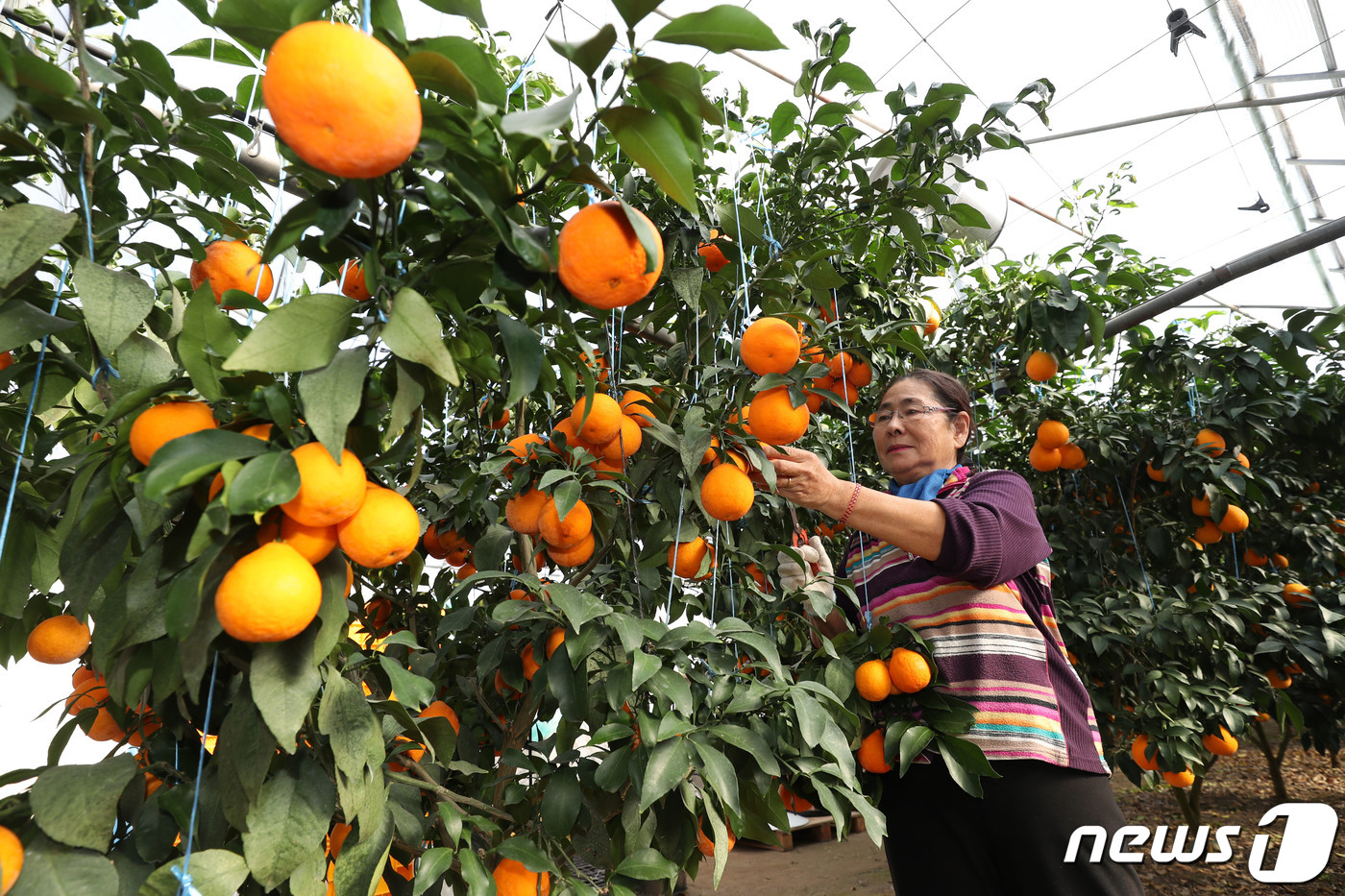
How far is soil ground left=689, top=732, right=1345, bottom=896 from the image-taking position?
2.92 metres

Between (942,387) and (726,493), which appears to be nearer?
(726,493)

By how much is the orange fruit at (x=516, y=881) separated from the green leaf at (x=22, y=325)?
0.69 metres

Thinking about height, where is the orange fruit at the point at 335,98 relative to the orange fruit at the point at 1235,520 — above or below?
above

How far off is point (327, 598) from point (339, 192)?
31cm

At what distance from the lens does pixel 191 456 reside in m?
0.50

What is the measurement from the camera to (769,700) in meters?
0.98

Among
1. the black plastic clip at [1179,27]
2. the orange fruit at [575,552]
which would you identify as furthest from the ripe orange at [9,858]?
the black plastic clip at [1179,27]

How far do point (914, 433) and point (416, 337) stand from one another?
4.15 ft

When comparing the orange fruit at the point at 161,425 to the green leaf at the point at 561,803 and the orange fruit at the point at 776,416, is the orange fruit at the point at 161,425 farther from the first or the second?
the orange fruit at the point at 776,416

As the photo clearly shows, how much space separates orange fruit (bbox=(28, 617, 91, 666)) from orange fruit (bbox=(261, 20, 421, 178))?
67cm

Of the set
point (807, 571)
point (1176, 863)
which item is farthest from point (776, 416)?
point (1176, 863)

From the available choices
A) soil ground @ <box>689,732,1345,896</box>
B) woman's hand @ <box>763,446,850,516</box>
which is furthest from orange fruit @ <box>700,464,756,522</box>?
soil ground @ <box>689,732,1345,896</box>

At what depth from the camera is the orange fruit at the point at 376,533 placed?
583 millimetres

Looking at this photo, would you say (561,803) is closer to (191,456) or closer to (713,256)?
(191,456)
